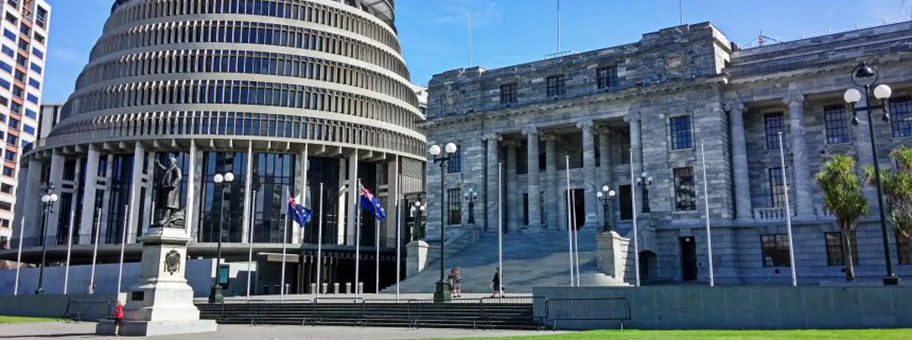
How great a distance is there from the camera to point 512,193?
5688 cm

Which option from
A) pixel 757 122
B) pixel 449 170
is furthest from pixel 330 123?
pixel 757 122

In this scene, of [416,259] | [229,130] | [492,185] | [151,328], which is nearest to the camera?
[151,328]

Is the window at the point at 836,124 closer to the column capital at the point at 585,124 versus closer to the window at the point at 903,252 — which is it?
the window at the point at 903,252

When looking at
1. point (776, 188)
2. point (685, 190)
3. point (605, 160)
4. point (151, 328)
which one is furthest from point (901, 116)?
point (151, 328)

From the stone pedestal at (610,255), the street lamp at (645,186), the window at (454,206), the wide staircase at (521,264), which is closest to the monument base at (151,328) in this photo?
the wide staircase at (521,264)

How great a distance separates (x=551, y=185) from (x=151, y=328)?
36.3 m

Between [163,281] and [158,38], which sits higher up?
[158,38]

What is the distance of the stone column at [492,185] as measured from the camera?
55.5 metres

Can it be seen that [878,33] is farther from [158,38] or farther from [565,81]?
[158,38]

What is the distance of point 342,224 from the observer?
74812 millimetres

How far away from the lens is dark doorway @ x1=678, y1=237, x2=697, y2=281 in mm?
46781

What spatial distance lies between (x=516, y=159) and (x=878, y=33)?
26.7 meters

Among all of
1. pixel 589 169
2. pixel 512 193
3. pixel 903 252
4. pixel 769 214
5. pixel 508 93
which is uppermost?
pixel 508 93

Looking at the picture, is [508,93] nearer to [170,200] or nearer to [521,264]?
[521,264]
